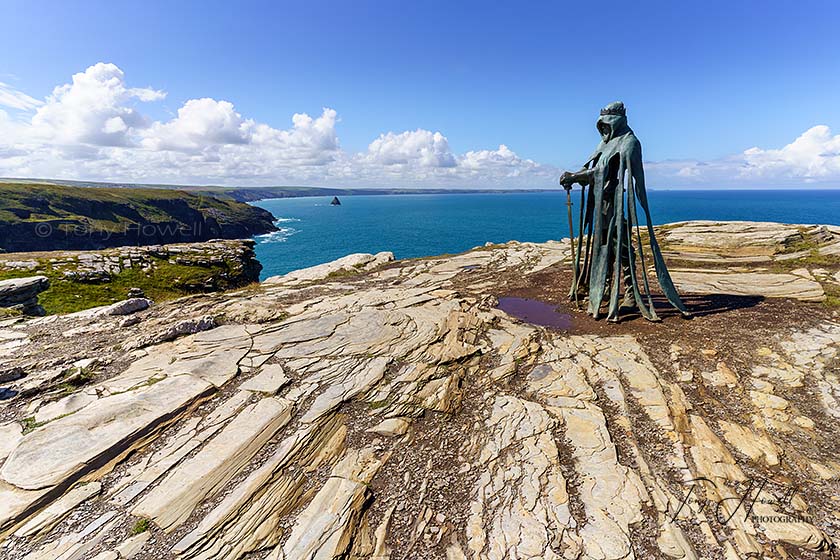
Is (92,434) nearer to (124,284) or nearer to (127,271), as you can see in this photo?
(124,284)

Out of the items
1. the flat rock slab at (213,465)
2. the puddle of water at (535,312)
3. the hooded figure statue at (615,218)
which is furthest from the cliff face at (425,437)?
the hooded figure statue at (615,218)

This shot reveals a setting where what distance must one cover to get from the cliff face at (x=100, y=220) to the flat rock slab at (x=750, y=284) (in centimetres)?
12390

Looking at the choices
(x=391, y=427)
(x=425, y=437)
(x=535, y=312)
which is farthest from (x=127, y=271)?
(x=425, y=437)

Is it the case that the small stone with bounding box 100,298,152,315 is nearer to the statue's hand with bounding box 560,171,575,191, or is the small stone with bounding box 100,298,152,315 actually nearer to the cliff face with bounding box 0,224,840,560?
the cliff face with bounding box 0,224,840,560

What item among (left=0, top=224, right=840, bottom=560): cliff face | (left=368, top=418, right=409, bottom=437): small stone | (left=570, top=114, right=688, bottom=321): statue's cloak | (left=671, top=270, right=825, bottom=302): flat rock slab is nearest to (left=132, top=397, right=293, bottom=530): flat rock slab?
(left=0, top=224, right=840, bottom=560): cliff face

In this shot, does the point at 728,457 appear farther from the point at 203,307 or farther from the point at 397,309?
the point at 203,307


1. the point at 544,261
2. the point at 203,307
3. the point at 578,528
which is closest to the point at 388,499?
the point at 578,528

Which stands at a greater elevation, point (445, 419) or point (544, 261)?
point (544, 261)

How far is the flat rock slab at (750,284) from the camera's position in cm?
1362

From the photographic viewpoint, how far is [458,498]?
579 centimetres

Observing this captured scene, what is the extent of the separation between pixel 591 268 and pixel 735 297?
5707 mm

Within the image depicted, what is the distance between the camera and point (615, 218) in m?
12.1

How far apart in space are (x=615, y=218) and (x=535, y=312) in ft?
13.7

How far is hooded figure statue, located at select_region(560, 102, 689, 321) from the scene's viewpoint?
450 inches
